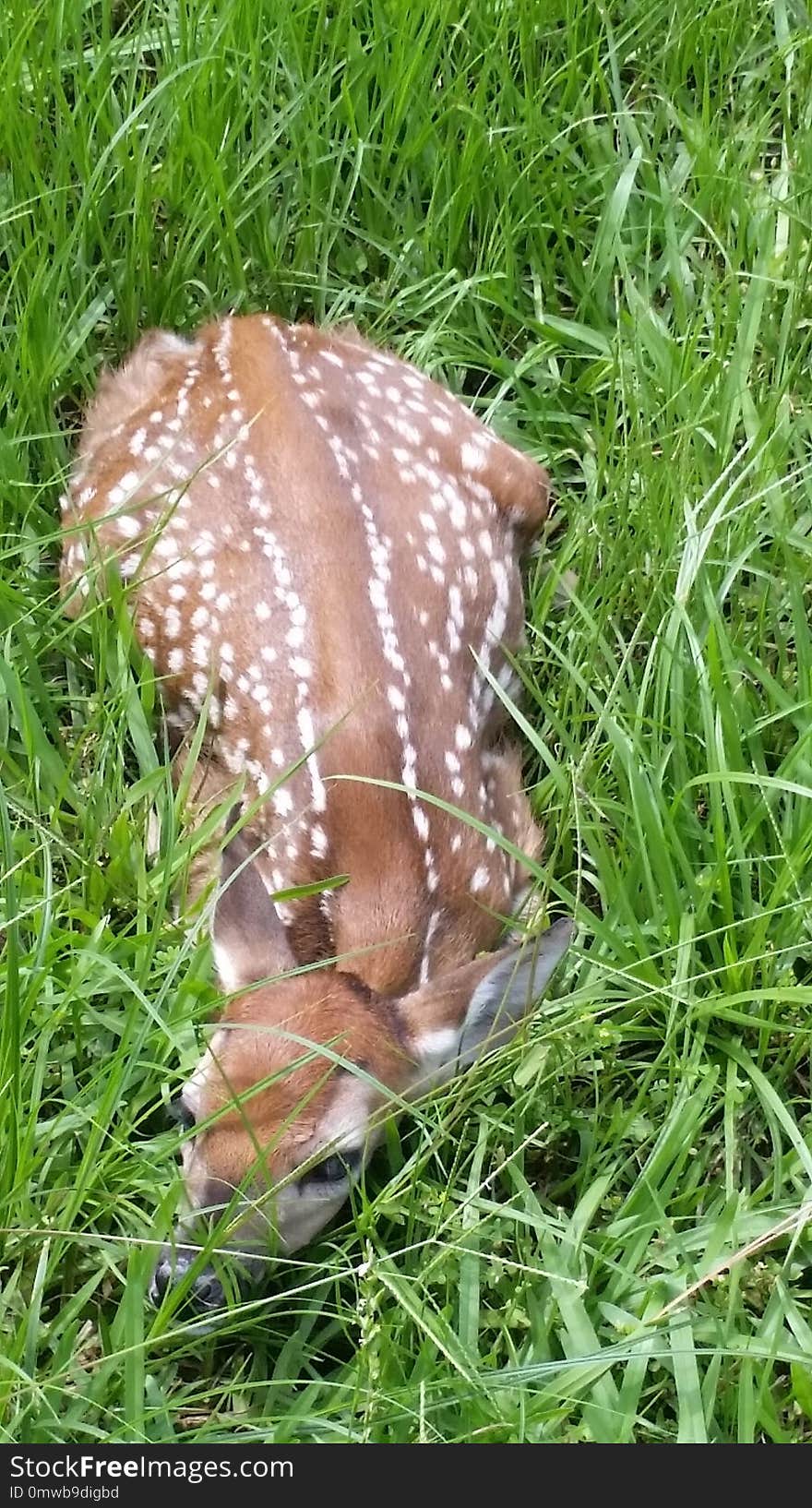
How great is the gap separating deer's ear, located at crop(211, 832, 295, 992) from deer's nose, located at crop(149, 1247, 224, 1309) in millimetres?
431

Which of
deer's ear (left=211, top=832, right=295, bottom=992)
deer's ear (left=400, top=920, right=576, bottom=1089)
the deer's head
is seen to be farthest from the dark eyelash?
deer's ear (left=211, top=832, right=295, bottom=992)

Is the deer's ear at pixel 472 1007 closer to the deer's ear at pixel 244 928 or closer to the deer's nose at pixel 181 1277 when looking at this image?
the deer's ear at pixel 244 928

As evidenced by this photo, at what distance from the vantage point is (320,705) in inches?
112

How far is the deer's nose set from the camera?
233 centimetres

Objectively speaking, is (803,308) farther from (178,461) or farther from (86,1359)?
(86,1359)

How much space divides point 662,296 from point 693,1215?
81.7 inches

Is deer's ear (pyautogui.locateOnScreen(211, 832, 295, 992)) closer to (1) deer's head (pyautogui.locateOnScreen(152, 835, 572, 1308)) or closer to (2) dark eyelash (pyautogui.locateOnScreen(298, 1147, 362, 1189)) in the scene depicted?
(1) deer's head (pyautogui.locateOnScreen(152, 835, 572, 1308))

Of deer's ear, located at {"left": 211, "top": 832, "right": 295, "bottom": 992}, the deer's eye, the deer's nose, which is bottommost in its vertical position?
the deer's nose

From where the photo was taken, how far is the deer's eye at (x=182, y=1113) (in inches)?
99.2

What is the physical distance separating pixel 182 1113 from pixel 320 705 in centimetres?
76

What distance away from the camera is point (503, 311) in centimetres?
354
